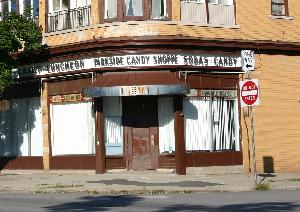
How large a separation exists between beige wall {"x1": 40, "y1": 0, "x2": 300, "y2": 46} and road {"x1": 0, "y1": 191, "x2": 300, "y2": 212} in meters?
8.17

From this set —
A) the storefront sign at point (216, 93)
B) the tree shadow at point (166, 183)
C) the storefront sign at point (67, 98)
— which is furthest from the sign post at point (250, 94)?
the storefront sign at point (67, 98)

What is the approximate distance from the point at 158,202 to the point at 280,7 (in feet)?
47.0

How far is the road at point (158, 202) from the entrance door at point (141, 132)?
260 inches

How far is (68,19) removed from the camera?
79.0ft

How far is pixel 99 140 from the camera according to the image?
22953mm

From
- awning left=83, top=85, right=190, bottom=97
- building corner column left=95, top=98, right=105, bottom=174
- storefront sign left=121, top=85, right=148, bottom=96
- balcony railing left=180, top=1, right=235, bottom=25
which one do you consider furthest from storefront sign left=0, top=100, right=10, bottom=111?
balcony railing left=180, top=1, right=235, bottom=25

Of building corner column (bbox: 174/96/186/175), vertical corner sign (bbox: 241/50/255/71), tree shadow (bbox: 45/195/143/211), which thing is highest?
vertical corner sign (bbox: 241/50/255/71)

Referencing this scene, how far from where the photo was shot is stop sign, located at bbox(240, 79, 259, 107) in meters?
17.4

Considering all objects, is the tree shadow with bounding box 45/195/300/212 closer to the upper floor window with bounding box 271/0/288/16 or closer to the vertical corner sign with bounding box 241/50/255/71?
the vertical corner sign with bounding box 241/50/255/71

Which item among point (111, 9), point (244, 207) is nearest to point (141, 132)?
point (111, 9)

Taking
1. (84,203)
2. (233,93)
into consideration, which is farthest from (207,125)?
(84,203)

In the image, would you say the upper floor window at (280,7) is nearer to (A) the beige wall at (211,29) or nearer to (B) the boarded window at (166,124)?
(A) the beige wall at (211,29)

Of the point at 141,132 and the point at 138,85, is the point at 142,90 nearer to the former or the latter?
the point at 138,85

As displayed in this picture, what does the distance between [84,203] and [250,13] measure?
13.3 metres
